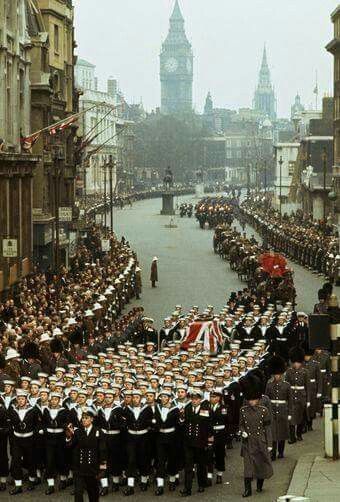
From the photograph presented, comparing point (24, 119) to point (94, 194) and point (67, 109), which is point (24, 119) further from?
point (94, 194)

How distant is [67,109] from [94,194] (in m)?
72.9

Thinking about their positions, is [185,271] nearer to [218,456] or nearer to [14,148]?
[14,148]

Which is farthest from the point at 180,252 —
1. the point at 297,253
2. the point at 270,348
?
the point at 270,348

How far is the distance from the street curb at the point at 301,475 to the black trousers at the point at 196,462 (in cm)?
135

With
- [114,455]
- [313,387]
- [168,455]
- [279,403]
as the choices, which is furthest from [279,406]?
[114,455]

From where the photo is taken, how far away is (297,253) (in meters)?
74.6

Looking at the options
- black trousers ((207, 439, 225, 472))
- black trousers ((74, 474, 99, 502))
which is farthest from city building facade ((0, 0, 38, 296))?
black trousers ((74, 474, 99, 502))

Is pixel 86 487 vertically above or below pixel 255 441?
below

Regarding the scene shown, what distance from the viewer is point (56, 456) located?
23812 mm

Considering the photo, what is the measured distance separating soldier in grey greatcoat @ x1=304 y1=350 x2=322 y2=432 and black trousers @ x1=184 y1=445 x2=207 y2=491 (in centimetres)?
472

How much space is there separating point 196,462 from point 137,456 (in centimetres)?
90

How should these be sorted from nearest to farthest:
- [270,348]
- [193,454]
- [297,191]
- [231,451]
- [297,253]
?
1. [193,454]
2. [231,451]
3. [270,348]
4. [297,253]
5. [297,191]

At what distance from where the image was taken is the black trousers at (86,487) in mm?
21766

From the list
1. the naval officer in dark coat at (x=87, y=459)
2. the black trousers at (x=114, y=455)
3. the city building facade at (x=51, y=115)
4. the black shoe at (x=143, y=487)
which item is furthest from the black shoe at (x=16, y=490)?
the city building facade at (x=51, y=115)
